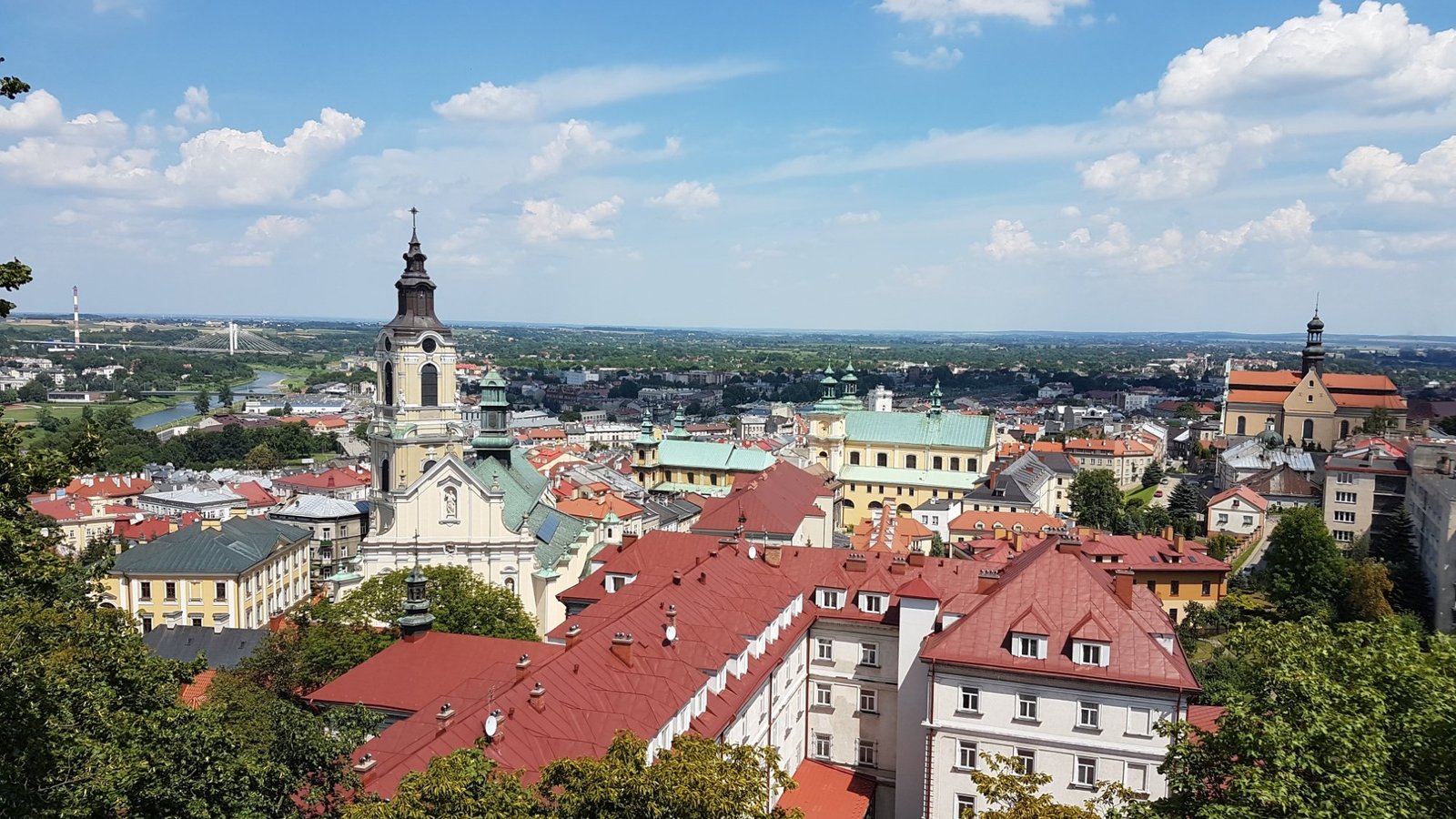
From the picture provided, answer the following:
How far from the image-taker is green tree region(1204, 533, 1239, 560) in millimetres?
69062

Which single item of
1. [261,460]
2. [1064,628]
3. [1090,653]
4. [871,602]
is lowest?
[261,460]

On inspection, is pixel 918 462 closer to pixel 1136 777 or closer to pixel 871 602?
pixel 871 602

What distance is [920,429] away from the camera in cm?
9350

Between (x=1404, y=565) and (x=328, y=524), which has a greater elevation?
(x=1404, y=565)

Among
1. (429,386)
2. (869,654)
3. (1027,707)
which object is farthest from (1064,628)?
(429,386)

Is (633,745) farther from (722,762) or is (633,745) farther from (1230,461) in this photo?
(1230,461)

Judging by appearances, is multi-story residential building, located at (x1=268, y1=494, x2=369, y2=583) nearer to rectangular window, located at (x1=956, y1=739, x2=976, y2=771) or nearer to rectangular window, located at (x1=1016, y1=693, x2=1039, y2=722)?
rectangular window, located at (x1=956, y1=739, x2=976, y2=771)

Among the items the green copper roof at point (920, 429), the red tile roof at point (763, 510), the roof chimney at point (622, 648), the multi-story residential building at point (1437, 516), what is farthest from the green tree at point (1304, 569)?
the roof chimney at point (622, 648)

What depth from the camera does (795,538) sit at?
55281 mm

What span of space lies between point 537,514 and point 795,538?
1422 centimetres

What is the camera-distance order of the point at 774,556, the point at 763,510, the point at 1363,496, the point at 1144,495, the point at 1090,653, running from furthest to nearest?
the point at 1144,495
the point at 1363,496
the point at 763,510
the point at 774,556
the point at 1090,653

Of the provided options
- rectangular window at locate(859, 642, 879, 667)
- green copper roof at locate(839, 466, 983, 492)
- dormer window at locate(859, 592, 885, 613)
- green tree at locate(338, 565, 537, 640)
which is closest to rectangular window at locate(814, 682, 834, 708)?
rectangular window at locate(859, 642, 879, 667)

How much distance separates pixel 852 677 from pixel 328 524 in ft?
176

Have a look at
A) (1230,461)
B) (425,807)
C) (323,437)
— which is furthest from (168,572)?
(323,437)
